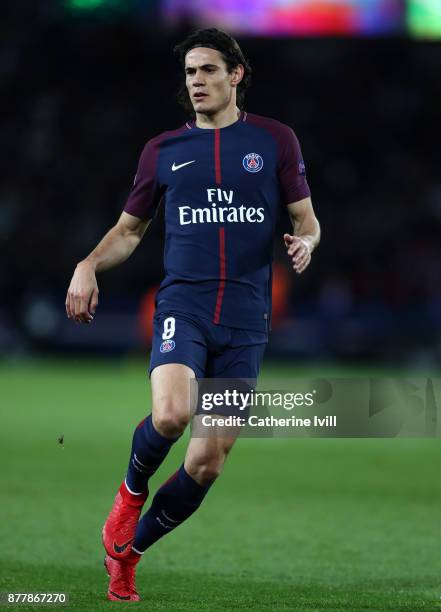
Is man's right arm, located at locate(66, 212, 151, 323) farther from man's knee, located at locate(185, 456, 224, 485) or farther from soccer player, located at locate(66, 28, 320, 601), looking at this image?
man's knee, located at locate(185, 456, 224, 485)

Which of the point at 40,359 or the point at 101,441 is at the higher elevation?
the point at 40,359

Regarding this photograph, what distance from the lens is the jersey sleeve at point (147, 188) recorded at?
17.5ft

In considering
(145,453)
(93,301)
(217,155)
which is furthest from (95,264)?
(145,453)

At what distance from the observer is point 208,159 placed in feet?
17.3

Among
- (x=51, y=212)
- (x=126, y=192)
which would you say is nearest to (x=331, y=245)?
(x=126, y=192)

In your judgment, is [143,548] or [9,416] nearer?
[143,548]

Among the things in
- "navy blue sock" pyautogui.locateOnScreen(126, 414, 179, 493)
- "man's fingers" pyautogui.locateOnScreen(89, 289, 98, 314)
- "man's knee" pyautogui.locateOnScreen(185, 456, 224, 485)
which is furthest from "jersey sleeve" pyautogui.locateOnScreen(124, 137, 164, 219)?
"man's knee" pyautogui.locateOnScreen(185, 456, 224, 485)

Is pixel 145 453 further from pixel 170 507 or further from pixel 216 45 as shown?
pixel 216 45

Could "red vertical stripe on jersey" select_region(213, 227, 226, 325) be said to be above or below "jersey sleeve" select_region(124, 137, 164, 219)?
below

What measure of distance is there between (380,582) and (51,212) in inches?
755

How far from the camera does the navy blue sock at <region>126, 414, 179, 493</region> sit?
497 cm

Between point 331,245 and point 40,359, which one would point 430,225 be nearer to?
point 331,245

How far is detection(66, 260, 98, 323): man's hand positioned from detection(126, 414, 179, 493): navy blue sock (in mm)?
492

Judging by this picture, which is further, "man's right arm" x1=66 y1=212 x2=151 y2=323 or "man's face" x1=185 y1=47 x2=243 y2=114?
"man's face" x1=185 y1=47 x2=243 y2=114
